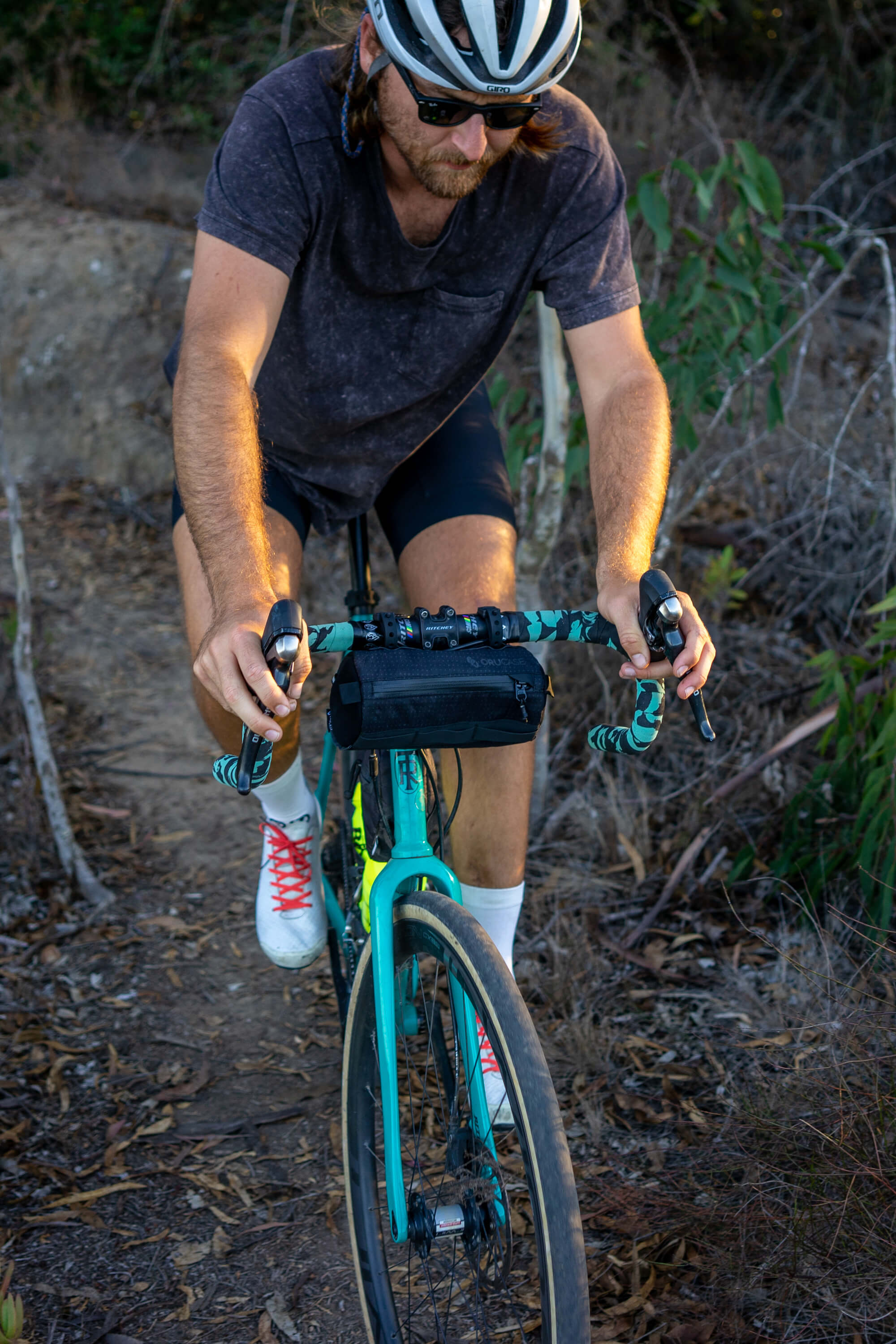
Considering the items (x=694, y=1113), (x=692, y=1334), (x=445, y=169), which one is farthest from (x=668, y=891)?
Answer: (x=445, y=169)

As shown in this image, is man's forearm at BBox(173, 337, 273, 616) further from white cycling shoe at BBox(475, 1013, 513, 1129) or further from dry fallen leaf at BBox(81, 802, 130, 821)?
dry fallen leaf at BBox(81, 802, 130, 821)

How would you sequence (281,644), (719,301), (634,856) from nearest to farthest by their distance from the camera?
1. (281,644)
2. (634,856)
3. (719,301)

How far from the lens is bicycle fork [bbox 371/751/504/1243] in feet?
5.45

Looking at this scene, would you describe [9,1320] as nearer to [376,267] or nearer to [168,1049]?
[168,1049]

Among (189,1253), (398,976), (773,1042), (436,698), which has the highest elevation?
(436,698)

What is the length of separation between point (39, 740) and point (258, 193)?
1.96 meters

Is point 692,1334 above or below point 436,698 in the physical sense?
below

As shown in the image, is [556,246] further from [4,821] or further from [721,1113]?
[4,821]

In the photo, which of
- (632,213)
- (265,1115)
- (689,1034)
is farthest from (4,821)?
(632,213)

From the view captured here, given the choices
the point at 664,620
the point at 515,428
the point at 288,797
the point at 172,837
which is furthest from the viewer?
the point at 172,837

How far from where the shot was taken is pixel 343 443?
2426 mm

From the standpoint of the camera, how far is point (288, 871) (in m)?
2.50

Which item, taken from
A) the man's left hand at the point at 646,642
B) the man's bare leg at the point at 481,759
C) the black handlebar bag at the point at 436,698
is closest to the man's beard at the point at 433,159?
the man's bare leg at the point at 481,759

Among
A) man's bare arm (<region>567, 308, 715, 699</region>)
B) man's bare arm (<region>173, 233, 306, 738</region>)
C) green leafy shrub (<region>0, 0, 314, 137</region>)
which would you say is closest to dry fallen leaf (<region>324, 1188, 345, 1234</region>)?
man's bare arm (<region>173, 233, 306, 738</region>)
